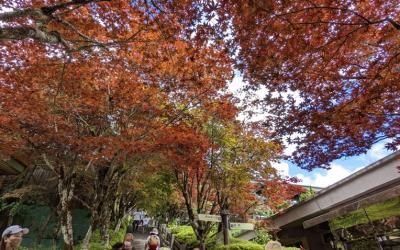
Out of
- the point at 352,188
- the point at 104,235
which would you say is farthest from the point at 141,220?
the point at 352,188

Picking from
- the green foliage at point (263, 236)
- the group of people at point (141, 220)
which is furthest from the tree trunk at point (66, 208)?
the group of people at point (141, 220)

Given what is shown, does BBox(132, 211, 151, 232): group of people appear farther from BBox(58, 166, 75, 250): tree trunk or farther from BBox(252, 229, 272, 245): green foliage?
BBox(58, 166, 75, 250): tree trunk

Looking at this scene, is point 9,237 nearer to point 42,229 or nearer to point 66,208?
point 66,208

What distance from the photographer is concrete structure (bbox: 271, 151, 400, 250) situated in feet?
30.3

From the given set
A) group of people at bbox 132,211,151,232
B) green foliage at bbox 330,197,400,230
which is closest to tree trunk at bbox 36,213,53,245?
green foliage at bbox 330,197,400,230

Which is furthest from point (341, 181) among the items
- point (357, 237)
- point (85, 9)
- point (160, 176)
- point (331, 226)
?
point (85, 9)

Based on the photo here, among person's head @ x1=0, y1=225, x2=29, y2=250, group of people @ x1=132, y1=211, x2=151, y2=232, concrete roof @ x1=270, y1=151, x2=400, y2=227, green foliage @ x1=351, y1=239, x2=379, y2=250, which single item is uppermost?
group of people @ x1=132, y1=211, x2=151, y2=232

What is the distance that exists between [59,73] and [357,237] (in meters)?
15.4

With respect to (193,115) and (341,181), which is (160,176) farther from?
(341,181)

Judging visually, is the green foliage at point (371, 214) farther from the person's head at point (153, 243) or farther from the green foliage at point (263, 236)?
the person's head at point (153, 243)

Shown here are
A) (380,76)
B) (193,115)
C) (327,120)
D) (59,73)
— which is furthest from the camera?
(193,115)

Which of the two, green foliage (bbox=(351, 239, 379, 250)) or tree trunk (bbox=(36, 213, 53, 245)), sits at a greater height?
tree trunk (bbox=(36, 213, 53, 245))

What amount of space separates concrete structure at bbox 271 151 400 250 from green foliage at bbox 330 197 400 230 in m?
0.97

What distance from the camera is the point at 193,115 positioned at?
12953 mm
